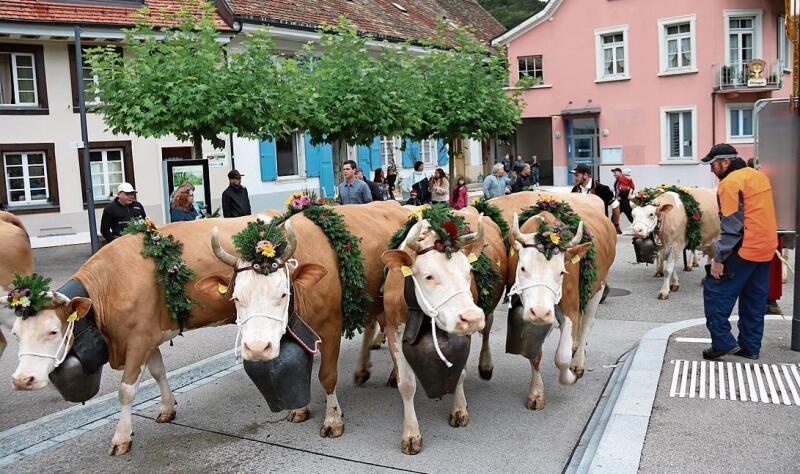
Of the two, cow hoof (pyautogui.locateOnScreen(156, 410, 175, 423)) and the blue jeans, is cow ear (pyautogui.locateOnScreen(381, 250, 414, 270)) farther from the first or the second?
the blue jeans

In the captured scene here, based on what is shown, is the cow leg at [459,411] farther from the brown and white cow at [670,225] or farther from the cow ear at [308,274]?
the brown and white cow at [670,225]

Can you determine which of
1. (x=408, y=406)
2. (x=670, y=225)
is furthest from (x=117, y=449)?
(x=670, y=225)

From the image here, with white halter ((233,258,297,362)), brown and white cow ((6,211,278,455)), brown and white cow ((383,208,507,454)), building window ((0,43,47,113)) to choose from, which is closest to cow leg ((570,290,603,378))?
brown and white cow ((383,208,507,454))

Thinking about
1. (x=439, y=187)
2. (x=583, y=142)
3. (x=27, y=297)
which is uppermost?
(x=583, y=142)

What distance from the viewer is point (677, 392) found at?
20.0 ft

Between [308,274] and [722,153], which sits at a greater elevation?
[722,153]

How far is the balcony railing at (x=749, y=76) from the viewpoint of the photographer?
27859 millimetres

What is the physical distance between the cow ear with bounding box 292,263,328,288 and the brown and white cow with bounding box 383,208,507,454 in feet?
1.68

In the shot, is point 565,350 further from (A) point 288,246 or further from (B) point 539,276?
(A) point 288,246

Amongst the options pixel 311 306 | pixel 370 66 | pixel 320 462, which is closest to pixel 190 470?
pixel 320 462

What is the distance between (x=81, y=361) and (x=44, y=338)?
0.34 metres

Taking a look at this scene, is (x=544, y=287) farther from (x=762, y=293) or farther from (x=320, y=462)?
(x=762, y=293)

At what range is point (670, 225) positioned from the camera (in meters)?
11.2

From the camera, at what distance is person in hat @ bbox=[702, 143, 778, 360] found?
6.79m
